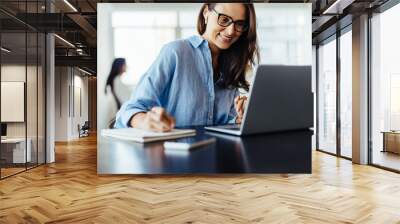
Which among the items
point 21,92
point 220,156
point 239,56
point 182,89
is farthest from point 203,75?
point 21,92

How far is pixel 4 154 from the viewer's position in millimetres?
5559

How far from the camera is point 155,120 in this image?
332 cm

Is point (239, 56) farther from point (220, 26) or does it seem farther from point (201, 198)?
point (201, 198)

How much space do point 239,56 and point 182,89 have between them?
2.02ft

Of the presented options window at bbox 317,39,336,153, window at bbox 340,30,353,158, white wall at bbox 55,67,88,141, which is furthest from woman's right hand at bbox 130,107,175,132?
white wall at bbox 55,67,88,141

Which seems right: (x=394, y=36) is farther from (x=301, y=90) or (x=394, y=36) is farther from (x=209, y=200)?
(x=209, y=200)

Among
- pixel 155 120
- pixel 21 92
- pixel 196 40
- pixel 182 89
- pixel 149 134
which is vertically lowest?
pixel 149 134

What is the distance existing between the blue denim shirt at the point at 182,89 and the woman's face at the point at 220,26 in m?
0.10

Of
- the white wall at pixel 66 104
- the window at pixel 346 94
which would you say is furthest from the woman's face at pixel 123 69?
the white wall at pixel 66 104

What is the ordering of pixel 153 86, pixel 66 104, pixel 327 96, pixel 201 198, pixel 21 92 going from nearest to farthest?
1. pixel 153 86
2. pixel 201 198
3. pixel 21 92
4. pixel 327 96
5. pixel 66 104

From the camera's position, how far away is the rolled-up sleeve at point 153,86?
339cm

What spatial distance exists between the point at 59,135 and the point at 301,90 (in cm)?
1136

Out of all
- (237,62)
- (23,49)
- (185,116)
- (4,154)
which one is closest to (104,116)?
(185,116)

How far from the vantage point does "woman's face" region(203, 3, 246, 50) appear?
346cm
